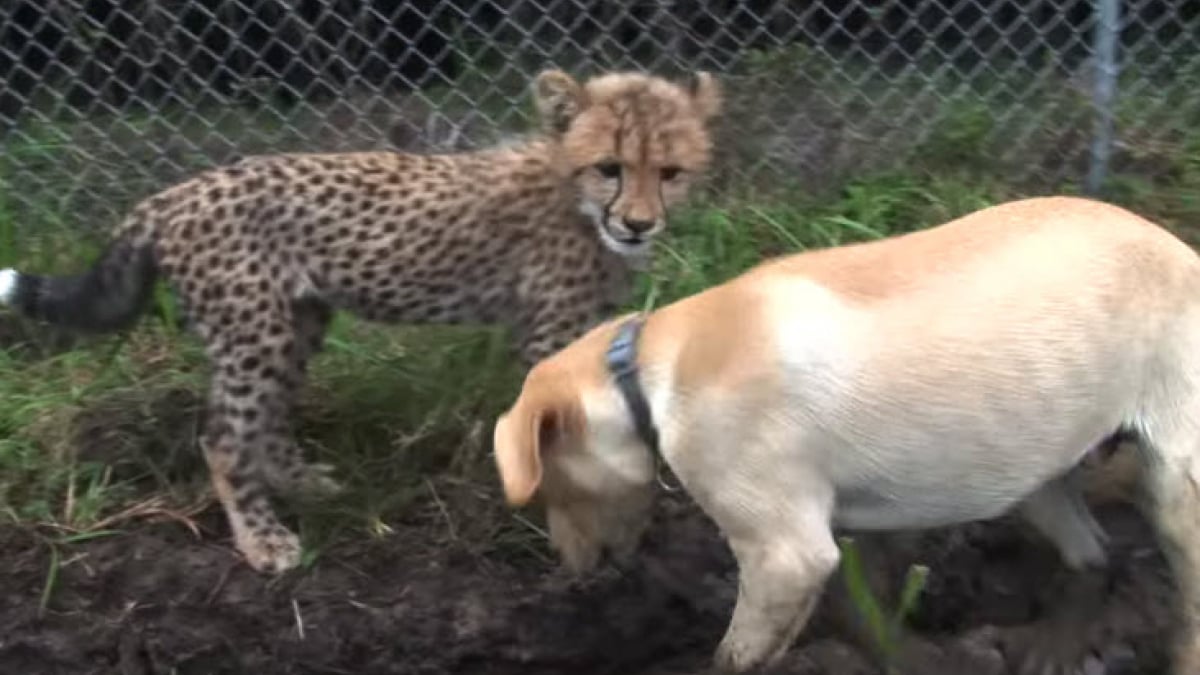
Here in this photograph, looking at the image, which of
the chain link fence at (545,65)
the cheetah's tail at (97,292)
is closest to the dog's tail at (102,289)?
the cheetah's tail at (97,292)

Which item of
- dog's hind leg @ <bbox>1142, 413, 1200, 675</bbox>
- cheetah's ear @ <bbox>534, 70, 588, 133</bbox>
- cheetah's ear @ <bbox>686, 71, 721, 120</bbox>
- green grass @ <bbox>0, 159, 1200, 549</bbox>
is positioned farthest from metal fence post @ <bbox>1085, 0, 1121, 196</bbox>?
dog's hind leg @ <bbox>1142, 413, 1200, 675</bbox>

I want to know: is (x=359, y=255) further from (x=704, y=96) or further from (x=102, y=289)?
(x=704, y=96)

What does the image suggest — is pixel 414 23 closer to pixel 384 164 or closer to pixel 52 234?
pixel 52 234

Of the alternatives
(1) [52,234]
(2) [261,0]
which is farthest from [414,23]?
(1) [52,234]

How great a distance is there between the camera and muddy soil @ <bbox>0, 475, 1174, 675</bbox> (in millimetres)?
4562

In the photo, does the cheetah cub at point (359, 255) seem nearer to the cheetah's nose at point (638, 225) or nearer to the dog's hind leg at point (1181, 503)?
the cheetah's nose at point (638, 225)

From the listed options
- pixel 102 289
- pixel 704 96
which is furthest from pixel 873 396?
pixel 102 289

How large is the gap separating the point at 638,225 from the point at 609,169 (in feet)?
0.50

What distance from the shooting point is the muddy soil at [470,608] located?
4.56m

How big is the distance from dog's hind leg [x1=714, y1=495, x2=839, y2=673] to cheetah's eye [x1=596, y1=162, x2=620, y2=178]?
1.06 meters

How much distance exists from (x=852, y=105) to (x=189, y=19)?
2091 mm

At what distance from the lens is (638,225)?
186 inches

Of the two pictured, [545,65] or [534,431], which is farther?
[545,65]

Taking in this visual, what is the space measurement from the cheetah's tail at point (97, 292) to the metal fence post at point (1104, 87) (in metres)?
2.80
